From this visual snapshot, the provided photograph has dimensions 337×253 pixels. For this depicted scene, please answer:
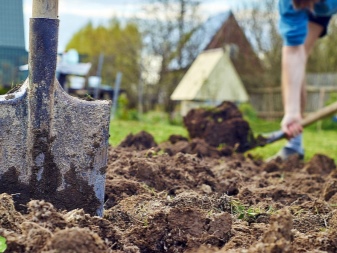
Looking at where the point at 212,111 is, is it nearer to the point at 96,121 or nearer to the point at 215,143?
the point at 215,143

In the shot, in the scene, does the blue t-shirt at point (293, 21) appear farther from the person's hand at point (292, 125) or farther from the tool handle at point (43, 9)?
the tool handle at point (43, 9)

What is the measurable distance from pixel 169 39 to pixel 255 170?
14320mm

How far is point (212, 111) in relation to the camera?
237 inches

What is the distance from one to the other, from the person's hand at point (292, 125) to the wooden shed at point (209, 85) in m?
9.30

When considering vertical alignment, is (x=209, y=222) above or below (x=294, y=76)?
below

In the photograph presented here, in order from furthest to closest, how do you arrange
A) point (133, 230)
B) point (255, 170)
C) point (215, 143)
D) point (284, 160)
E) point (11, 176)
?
point (215, 143), point (284, 160), point (255, 170), point (11, 176), point (133, 230)

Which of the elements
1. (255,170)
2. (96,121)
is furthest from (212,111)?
(96,121)

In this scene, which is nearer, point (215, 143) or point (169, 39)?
point (215, 143)

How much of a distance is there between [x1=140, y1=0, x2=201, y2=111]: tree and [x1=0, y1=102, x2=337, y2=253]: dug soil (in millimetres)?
14287

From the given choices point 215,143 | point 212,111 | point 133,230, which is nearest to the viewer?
point 133,230

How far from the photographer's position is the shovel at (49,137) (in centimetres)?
228

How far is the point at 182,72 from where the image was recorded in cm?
1886

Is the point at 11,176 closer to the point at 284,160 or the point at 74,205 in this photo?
the point at 74,205

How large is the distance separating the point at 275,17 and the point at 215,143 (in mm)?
13902
